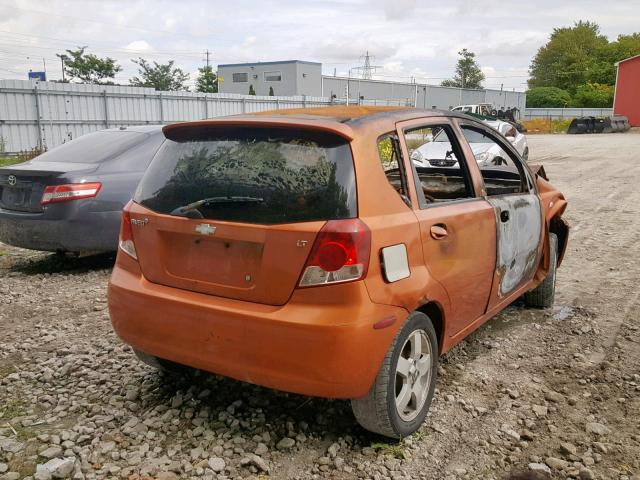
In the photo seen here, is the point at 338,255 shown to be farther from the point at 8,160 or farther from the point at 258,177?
the point at 8,160

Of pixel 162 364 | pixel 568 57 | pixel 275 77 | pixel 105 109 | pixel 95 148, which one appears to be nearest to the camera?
pixel 162 364

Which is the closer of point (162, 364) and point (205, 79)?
point (162, 364)

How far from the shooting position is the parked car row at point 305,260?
2662 millimetres

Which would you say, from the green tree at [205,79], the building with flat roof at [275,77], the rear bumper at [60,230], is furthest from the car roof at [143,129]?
the green tree at [205,79]

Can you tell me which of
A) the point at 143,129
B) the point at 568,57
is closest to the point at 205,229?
the point at 143,129

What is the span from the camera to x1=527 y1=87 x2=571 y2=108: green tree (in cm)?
6744

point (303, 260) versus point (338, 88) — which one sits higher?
point (338, 88)

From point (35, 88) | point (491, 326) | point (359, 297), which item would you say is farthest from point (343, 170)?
point (35, 88)

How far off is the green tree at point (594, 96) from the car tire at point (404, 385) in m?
70.8

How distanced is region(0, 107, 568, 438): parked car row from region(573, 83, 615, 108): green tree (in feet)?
231

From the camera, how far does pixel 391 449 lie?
2994 mm

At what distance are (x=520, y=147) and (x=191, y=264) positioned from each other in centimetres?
1529

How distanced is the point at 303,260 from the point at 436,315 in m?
1.00

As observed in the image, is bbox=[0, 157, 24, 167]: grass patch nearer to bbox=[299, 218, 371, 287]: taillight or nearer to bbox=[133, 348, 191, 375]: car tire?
bbox=[133, 348, 191, 375]: car tire
